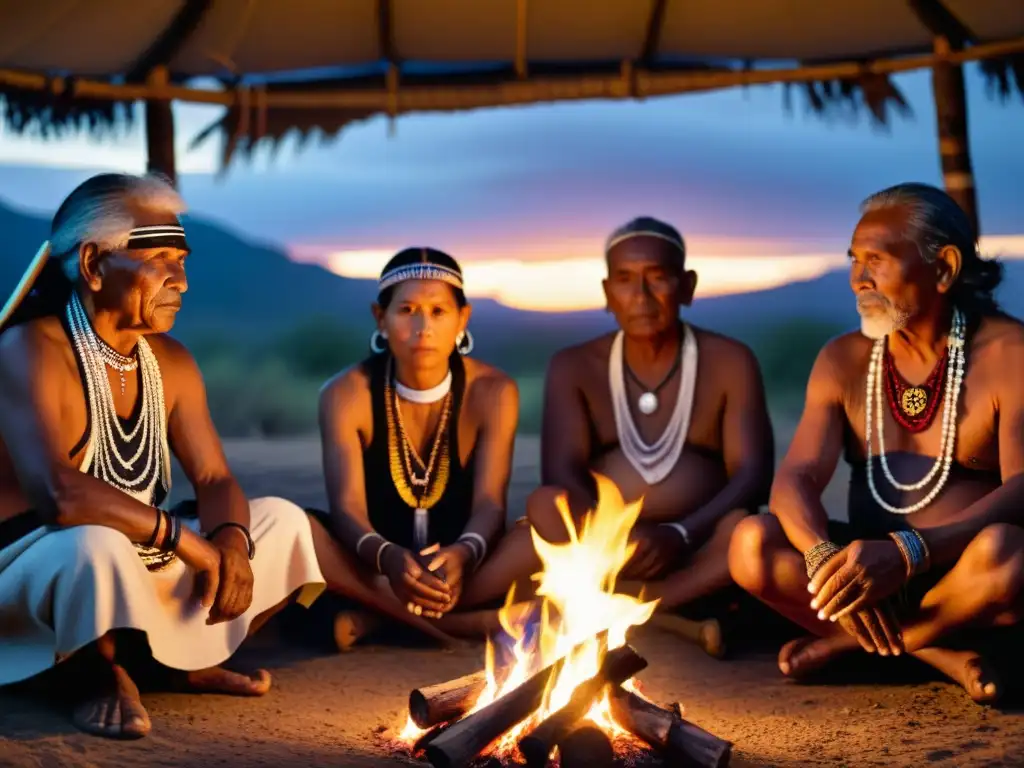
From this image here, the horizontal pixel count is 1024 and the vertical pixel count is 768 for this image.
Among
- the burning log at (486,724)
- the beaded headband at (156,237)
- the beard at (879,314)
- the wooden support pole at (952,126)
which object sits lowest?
the burning log at (486,724)

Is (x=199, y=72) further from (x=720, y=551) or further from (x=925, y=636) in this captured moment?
(x=925, y=636)

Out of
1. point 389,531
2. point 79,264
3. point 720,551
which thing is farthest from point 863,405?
point 79,264

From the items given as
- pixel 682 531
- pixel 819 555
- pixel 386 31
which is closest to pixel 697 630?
pixel 682 531

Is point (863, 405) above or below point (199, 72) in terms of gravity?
below

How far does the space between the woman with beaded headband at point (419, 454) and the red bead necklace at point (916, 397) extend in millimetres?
1496

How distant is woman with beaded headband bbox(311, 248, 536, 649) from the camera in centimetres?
525

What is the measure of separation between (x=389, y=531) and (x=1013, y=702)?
94.6 inches

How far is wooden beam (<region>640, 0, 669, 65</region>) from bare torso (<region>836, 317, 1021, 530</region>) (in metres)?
3.01

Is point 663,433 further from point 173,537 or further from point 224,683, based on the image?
point 173,537

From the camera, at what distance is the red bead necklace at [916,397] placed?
4629 millimetres

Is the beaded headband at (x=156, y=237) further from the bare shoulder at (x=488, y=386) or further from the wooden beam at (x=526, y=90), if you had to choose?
the wooden beam at (x=526, y=90)

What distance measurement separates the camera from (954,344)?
462cm

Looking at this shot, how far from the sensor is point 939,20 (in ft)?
22.9

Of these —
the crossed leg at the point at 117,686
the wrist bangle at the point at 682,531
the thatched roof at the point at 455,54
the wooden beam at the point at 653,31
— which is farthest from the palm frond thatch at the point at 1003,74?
the crossed leg at the point at 117,686
